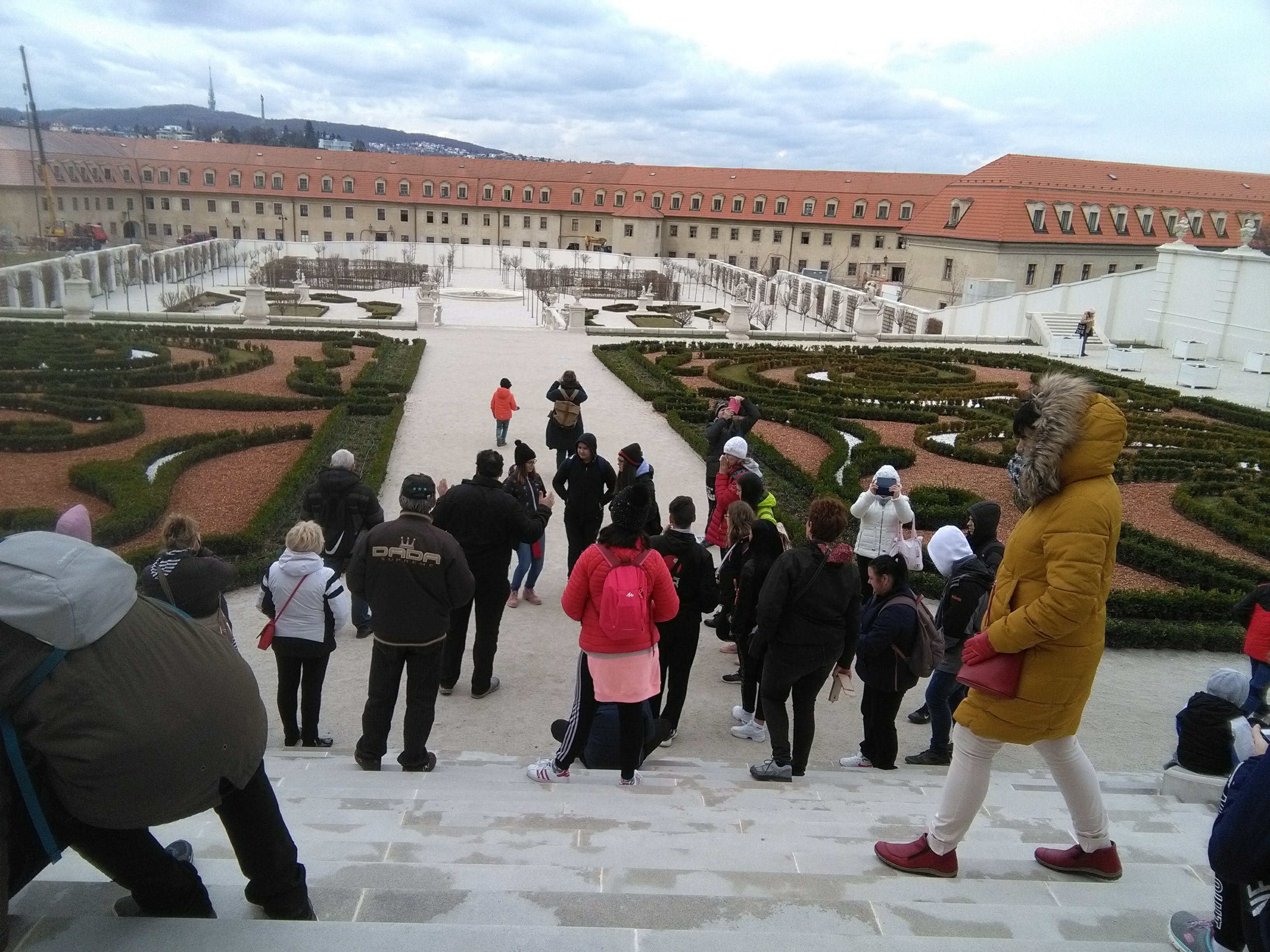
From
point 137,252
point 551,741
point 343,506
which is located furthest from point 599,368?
point 137,252

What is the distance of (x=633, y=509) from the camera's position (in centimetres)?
406

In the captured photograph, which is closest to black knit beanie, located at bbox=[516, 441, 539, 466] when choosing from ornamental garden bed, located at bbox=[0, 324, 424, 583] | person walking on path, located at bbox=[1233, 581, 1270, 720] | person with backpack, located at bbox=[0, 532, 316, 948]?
ornamental garden bed, located at bbox=[0, 324, 424, 583]

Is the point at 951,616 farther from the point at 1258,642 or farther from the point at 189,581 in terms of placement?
the point at 189,581

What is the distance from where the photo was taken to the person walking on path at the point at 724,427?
866cm

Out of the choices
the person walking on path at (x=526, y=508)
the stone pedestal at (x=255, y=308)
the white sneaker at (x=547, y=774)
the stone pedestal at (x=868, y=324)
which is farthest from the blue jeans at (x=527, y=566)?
the stone pedestal at (x=868, y=324)

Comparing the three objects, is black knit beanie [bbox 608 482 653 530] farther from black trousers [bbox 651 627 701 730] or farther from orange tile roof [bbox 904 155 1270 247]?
orange tile roof [bbox 904 155 1270 247]

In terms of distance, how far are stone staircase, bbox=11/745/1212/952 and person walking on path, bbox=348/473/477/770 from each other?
0.73 feet

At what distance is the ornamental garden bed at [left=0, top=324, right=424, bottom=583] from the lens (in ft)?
29.4

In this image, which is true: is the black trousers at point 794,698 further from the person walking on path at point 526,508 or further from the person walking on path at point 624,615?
the person walking on path at point 526,508

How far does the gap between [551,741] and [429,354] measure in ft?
50.0

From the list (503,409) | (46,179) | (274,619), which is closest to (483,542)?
(274,619)

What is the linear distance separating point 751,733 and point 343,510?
3.32m

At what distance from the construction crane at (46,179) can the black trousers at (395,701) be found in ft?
130

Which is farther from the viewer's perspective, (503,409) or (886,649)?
(503,409)
